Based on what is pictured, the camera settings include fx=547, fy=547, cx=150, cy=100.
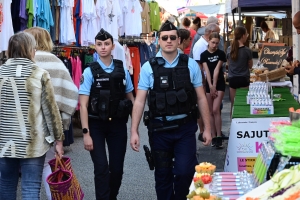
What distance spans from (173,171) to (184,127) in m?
0.42

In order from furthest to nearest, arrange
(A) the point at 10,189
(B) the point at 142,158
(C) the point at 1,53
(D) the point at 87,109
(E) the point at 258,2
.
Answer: (E) the point at 258,2, (B) the point at 142,158, (C) the point at 1,53, (D) the point at 87,109, (A) the point at 10,189

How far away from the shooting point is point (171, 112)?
16.5 feet

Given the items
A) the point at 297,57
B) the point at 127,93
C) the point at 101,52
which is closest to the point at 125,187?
the point at 127,93

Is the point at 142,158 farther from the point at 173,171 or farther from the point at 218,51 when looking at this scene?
the point at 173,171

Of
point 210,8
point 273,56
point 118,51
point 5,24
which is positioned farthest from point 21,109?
point 210,8

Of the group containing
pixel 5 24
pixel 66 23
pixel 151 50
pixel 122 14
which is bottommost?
pixel 151 50

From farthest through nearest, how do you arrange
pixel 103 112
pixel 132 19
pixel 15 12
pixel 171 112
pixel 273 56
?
pixel 132 19 < pixel 273 56 < pixel 15 12 < pixel 103 112 < pixel 171 112

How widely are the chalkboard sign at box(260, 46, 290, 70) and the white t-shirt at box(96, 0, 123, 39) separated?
10.7ft

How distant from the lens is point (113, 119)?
5480mm

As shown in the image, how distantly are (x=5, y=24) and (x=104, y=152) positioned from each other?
319cm

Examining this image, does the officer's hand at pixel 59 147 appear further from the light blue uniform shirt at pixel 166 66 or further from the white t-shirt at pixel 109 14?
the white t-shirt at pixel 109 14

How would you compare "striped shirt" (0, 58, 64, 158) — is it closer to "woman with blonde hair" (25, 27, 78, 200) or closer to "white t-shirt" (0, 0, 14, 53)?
"woman with blonde hair" (25, 27, 78, 200)

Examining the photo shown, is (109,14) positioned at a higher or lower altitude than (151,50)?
higher

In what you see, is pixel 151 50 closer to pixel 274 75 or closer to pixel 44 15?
pixel 274 75
